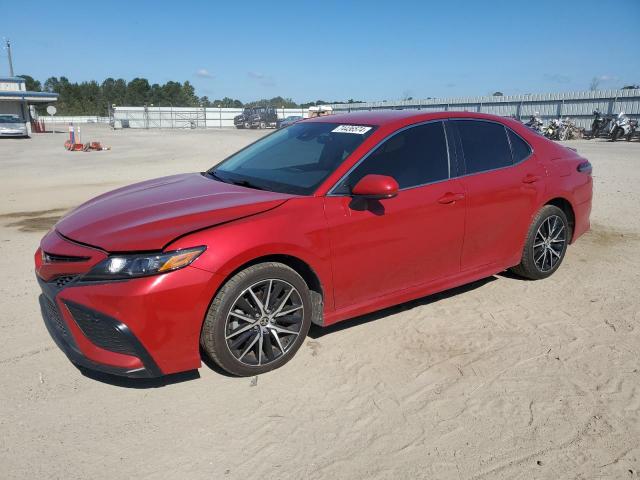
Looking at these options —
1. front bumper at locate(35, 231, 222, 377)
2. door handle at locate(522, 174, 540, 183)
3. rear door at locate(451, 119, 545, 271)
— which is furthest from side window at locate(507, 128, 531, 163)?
front bumper at locate(35, 231, 222, 377)

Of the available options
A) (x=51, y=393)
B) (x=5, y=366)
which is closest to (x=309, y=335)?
(x=51, y=393)

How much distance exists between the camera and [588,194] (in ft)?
17.9

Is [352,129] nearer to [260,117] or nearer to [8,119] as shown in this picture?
[8,119]

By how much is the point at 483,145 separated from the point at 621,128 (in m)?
27.3

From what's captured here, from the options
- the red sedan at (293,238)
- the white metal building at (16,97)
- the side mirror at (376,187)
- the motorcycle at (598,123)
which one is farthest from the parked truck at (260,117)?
the side mirror at (376,187)

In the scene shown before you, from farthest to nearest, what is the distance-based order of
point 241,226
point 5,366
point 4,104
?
point 4,104, point 5,366, point 241,226

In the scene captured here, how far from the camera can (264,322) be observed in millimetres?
3354

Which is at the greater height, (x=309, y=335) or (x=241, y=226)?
(x=241, y=226)

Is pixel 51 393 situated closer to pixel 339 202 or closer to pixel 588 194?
pixel 339 202

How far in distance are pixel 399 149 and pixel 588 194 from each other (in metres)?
2.68

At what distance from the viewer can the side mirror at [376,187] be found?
136 inches

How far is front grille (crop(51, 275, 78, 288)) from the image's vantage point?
3.07m

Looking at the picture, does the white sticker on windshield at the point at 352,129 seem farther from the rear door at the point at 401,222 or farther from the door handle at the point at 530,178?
the door handle at the point at 530,178

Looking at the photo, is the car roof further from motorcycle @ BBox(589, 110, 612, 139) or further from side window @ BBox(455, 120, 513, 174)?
motorcycle @ BBox(589, 110, 612, 139)
